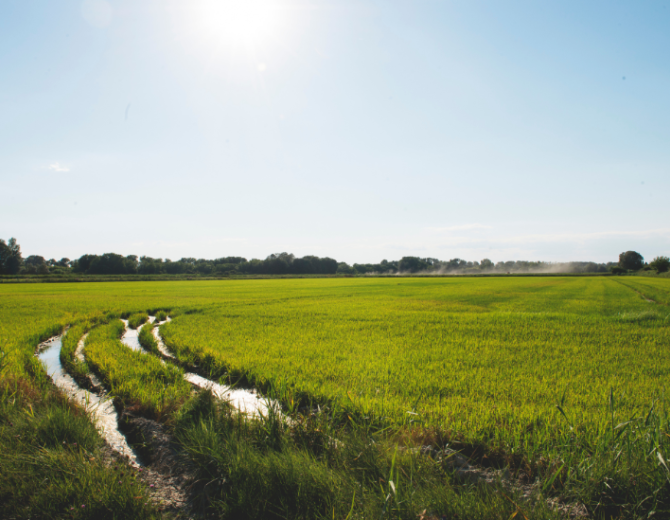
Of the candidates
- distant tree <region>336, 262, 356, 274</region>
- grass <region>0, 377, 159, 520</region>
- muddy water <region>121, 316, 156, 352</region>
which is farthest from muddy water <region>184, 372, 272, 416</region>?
distant tree <region>336, 262, 356, 274</region>

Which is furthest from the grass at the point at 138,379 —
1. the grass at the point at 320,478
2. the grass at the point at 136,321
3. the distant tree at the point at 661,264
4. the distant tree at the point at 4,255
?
the distant tree at the point at 661,264

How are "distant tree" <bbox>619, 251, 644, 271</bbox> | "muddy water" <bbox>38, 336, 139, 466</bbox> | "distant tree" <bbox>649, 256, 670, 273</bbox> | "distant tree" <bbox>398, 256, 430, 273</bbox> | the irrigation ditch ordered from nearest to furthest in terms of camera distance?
the irrigation ditch
"muddy water" <bbox>38, 336, 139, 466</bbox>
"distant tree" <bbox>649, 256, 670, 273</bbox>
"distant tree" <bbox>619, 251, 644, 271</bbox>
"distant tree" <bbox>398, 256, 430, 273</bbox>

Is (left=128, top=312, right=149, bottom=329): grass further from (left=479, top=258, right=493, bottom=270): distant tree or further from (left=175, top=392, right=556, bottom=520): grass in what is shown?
(left=479, top=258, right=493, bottom=270): distant tree

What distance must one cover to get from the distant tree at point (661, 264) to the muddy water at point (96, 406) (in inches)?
5741

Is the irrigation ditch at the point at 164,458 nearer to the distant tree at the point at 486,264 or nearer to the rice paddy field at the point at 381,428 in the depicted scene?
the rice paddy field at the point at 381,428

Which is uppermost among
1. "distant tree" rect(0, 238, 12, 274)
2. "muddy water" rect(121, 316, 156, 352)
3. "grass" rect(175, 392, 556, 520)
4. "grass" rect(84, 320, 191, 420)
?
"distant tree" rect(0, 238, 12, 274)

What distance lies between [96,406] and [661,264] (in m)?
151

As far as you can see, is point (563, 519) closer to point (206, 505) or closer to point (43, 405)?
point (206, 505)

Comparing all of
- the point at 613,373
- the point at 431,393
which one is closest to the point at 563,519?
the point at 431,393

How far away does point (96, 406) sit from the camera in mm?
4914

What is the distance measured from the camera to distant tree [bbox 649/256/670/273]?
4147 inches

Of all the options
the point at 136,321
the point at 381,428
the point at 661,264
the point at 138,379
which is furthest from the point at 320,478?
the point at 661,264

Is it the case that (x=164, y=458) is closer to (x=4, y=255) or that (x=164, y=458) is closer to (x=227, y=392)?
(x=227, y=392)

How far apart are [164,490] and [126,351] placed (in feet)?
18.9
